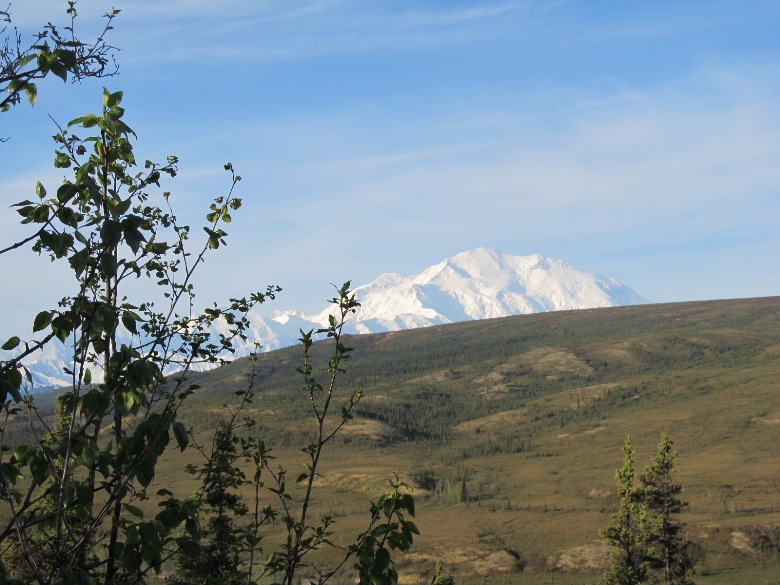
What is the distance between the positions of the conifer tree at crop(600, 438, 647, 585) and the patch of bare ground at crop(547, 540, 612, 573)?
6788 cm

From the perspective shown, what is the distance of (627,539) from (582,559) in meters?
72.2

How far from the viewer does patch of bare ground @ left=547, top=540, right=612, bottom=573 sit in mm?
100062

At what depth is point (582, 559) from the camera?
10231 centimetres

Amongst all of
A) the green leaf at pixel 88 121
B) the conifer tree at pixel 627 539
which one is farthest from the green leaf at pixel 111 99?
the conifer tree at pixel 627 539

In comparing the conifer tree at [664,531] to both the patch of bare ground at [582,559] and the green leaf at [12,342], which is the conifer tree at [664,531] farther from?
the patch of bare ground at [582,559]

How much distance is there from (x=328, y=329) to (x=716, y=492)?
150752mm

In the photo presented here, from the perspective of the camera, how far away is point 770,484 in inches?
5531

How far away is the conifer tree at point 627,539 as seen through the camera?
35.7m

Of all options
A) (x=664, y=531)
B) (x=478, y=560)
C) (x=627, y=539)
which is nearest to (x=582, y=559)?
(x=478, y=560)

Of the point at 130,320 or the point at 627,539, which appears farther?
the point at 627,539

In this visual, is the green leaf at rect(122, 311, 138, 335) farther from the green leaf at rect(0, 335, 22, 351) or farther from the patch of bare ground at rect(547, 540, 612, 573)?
the patch of bare ground at rect(547, 540, 612, 573)

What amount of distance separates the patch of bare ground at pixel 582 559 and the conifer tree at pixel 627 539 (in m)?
67.9

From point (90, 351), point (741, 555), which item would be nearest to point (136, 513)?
point (90, 351)

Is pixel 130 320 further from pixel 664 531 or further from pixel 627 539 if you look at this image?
pixel 664 531
